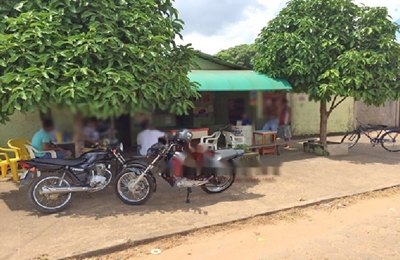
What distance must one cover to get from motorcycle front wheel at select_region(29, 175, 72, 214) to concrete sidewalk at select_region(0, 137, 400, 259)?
120mm

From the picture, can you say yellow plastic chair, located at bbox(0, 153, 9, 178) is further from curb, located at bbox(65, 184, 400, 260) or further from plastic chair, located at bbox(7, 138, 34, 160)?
curb, located at bbox(65, 184, 400, 260)

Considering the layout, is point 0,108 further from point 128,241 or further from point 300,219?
point 300,219

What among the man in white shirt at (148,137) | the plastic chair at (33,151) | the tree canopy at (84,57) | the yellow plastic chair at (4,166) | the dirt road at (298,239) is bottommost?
the dirt road at (298,239)

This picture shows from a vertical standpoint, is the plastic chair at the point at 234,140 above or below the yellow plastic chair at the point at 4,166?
above

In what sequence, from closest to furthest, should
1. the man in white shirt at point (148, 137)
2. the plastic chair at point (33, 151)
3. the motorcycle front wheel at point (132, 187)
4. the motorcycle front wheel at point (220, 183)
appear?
the motorcycle front wheel at point (132, 187), the motorcycle front wheel at point (220, 183), the plastic chair at point (33, 151), the man in white shirt at point (148, 137)

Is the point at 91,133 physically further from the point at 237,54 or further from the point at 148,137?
the point at 237,54

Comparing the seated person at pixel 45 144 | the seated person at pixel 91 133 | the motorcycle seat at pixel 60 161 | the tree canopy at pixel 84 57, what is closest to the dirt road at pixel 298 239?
the motorcycle seat at pixel 60 161

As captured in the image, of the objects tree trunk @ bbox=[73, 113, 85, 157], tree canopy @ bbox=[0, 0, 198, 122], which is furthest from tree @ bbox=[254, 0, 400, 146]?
tree trunk @ bbox=[73, 113, 85, 157]

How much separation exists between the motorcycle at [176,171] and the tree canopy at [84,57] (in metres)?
0.75

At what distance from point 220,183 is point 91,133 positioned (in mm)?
2317

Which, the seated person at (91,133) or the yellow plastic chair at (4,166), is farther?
the yellow plastic chair at (4,166)

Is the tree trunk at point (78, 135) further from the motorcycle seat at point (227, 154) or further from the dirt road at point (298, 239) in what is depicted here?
the motorcycle seat at point (227, 154)

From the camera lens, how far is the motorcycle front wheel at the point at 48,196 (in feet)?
17.7

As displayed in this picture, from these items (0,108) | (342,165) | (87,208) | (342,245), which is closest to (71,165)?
(87,208)
